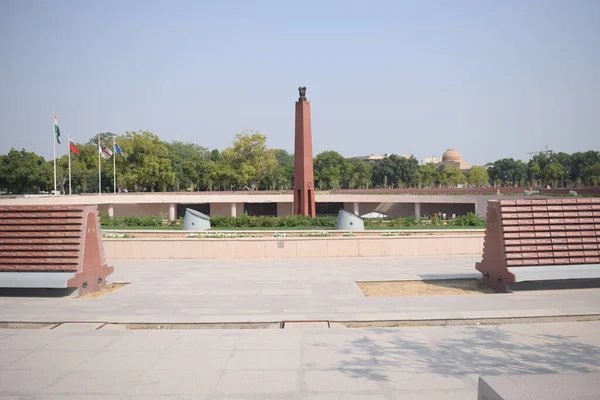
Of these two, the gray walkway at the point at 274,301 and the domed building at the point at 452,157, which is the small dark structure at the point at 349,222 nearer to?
the gray walkway at the point at 274,301

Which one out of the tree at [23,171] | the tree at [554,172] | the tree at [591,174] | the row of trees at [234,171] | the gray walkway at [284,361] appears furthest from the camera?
the tree at [554,172]

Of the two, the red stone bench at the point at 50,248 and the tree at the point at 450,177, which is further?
the tree at the point at 450,177

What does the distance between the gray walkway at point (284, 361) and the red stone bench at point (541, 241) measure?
7.23 feet

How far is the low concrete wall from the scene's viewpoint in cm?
1471

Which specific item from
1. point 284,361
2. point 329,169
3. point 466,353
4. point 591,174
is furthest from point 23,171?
point 591,174

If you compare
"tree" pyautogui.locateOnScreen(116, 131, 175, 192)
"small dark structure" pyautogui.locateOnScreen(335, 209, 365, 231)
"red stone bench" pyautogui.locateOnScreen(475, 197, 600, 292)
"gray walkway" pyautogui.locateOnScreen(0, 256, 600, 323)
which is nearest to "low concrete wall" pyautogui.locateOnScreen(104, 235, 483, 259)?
"gray walkway" pyautogui.locateOnScreen(0, 256, 600, 323)

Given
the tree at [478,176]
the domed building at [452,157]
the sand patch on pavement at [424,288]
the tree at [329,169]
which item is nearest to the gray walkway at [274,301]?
the sand patch on pavement at [424,288]

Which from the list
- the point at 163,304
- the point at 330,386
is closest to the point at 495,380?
the point at 330,386

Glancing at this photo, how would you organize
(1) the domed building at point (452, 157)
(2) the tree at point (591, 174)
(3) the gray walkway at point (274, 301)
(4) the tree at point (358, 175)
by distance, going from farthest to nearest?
(1) the domed building at point (452, 157)
(4) the tree at point (358, 175)
(2) the tree at point (591, 174)
(3) the gray walkway at point (274, 301)

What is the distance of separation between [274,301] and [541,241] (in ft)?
16.7

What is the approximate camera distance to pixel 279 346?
6352 millimetres

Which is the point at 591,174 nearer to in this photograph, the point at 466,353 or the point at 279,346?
the point at 466,353

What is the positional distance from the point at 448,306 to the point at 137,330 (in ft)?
15.9

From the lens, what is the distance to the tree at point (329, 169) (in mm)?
68938
